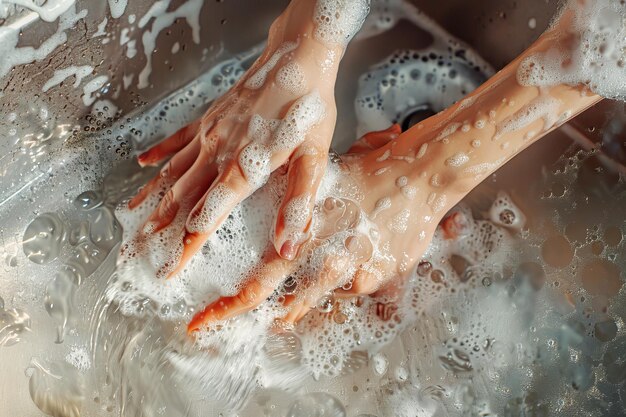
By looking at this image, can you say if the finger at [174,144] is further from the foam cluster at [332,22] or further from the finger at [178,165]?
the foam cluster at [332,22]

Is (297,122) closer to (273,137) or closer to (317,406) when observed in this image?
(273,137)

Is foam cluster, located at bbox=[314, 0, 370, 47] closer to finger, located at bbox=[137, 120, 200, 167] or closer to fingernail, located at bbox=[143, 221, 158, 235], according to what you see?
finger, located at bbox=[137, 120, 200, 167]

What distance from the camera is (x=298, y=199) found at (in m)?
0.89

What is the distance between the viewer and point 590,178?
47.7 inches

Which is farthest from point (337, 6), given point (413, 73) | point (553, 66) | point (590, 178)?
point (590, 178)

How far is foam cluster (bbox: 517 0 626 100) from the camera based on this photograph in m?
0.96

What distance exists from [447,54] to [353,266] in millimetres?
538

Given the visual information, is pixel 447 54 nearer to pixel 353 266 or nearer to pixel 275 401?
pixel 353 266

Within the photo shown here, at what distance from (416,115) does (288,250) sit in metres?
0.53

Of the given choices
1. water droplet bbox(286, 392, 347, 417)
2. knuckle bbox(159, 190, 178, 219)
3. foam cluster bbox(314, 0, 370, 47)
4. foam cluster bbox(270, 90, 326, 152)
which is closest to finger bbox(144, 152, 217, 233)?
knuckle bbox(159, 190, 178, 219)

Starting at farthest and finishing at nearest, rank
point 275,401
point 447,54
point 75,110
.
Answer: point 447,54 < point 75,110 < point 275,401

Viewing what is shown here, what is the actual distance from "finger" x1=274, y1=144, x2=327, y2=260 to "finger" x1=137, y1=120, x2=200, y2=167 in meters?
0.20

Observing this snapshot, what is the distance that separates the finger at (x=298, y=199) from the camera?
0.89 m

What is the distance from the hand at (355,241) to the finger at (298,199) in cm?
7
